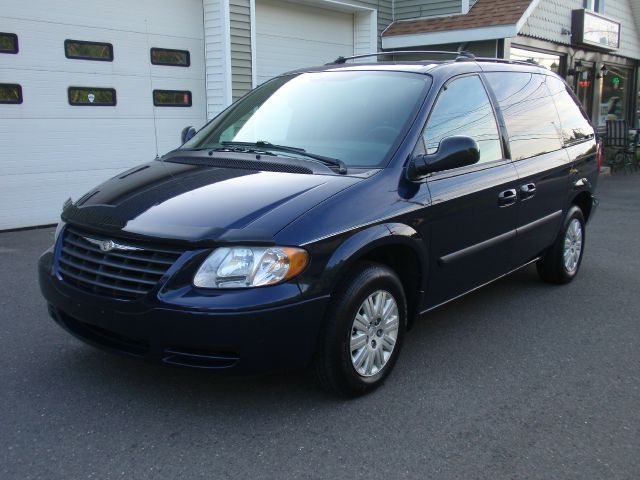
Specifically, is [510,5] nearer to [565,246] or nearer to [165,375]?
[565,246]

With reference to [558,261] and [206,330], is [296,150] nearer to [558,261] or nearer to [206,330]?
[206,330]

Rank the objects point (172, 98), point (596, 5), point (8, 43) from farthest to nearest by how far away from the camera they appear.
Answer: point (596, 5), point (172, 98), point (8, 43)

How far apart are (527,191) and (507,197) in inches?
14.1

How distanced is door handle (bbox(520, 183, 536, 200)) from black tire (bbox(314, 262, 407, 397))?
5.37ft

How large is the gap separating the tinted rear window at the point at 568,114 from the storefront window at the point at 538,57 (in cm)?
648

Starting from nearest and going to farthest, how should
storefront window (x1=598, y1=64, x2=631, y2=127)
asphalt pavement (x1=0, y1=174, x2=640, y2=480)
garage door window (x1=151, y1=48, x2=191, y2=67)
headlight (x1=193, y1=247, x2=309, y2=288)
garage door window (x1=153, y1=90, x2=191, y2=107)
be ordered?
asphalt pavement (x1=0, y1=174, x2=640, y2=480)
headlight (x1=193, y1=247, x2=309, y2=288)
garage door window (x1=151, y1=48, x2=191, y2=67)
garage door window (x1=153, y1=90, x2=191, y2=107)
storefront window (x1=598, y1=64, x2=631, y2=127)

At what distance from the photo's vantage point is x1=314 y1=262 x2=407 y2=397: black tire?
323 centimetres

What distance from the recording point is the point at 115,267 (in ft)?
10.4

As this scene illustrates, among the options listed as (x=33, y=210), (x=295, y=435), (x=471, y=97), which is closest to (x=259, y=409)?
(x=295, y=435)

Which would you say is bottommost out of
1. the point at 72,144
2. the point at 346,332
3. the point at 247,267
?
the point at 346,332

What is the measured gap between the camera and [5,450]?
296 centimetres

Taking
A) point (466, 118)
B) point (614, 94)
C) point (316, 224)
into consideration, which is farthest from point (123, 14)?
point (614, 94)

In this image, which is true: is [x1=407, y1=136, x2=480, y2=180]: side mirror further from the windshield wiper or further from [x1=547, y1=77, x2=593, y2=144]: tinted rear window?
[x1=547, y1=77, x2=593, y2=144]: tinted rear window

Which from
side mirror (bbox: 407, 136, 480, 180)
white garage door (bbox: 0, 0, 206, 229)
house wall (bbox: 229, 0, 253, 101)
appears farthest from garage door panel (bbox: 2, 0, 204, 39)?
side mirror (bbox: 407, 136, 480, 180)
